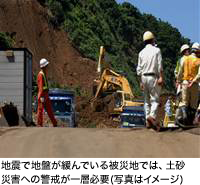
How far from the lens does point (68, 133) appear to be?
1277cm

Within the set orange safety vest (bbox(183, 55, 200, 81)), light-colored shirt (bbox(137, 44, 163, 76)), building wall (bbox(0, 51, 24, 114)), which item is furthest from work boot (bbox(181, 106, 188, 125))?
building wall (bbox(0, 51, 24, 114))

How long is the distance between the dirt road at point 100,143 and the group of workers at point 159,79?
2.04 ft

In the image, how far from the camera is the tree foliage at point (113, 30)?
65.4 m

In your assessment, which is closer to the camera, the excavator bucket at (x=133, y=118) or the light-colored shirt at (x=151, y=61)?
the light-colored shirt at (x=151, y=61)

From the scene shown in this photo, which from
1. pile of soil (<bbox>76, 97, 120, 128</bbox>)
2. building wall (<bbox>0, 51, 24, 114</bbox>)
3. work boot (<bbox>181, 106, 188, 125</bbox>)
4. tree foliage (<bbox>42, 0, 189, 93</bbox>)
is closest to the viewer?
work boot (<bbox>181, 106, 188, 125</bbox>)

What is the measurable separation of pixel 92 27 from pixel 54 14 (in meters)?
7.59

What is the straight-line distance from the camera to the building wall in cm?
2098

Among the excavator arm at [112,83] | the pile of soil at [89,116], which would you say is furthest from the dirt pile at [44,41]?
the excavator arm at [112,83]

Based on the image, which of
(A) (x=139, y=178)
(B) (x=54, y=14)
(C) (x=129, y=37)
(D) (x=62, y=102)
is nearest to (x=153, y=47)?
(A) (x=139, y=178)

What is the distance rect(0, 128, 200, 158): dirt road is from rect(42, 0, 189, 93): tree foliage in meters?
51.5

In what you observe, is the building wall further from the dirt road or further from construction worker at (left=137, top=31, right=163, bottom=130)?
construction worker at (left=137, top=31, right=163, bottom=130)

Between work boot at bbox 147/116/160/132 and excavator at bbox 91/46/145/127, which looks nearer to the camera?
work boot at bbox 147/116/160/132

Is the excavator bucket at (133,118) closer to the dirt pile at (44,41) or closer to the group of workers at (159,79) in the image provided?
the group of workers at (159,79)

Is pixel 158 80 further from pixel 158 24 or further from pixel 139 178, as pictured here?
A: pixel 158 24
